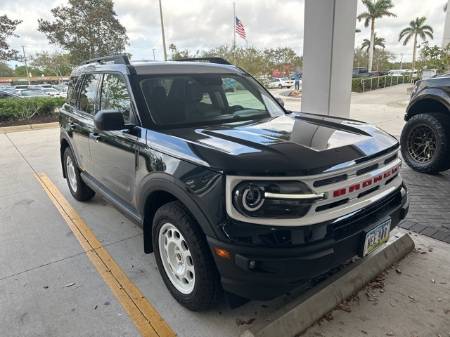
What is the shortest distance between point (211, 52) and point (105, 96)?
95.2 feet

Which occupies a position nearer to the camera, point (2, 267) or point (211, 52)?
point (2, 267)

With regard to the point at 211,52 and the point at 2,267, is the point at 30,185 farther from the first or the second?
the point at 211,52

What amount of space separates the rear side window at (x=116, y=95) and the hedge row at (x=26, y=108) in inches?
469

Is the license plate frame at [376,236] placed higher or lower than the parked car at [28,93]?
lower

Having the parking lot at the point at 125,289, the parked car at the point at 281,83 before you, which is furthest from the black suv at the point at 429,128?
the parked car at the point at 281,83

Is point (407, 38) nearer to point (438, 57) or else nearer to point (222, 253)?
point (438, 57)

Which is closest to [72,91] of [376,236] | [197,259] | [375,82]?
[197,259]

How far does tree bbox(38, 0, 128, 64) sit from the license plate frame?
24954 millimetres

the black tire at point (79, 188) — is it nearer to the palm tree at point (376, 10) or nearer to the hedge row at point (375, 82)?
the hedge row at point (375, 82)

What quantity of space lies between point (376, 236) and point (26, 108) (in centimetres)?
1459

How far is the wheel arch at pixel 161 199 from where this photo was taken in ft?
7.05

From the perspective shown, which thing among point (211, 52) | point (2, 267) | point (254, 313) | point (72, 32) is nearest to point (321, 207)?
point (254, 313)

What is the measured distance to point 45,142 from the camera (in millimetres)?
9875

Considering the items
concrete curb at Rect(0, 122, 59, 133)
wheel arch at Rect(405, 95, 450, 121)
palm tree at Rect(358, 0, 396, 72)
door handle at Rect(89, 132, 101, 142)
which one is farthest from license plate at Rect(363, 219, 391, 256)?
palm tree at Rect(358, 0, 396, 72)
